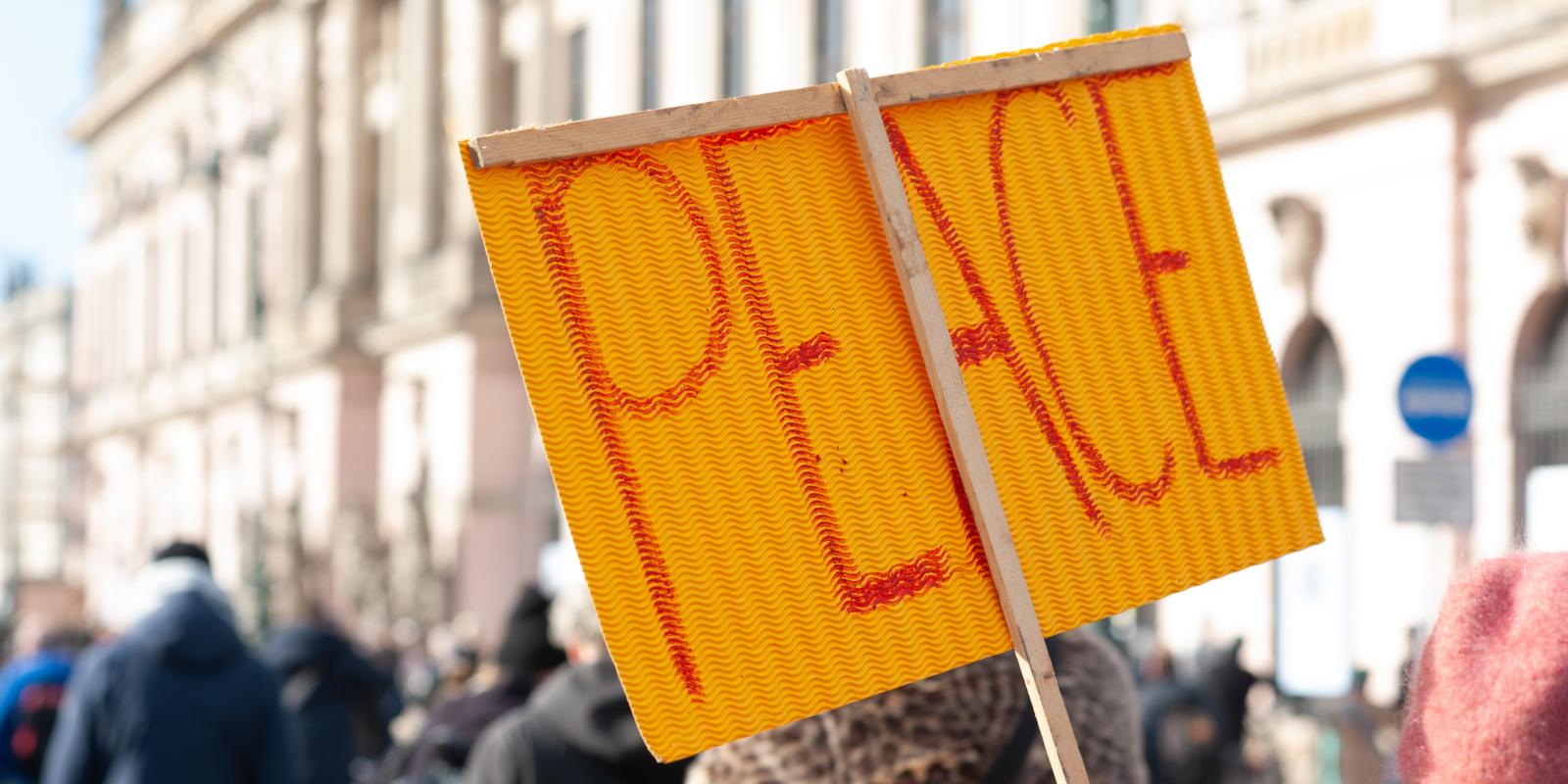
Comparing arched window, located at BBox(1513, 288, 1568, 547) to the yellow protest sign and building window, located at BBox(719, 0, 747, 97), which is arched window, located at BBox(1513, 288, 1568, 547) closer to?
the yellow protest sign

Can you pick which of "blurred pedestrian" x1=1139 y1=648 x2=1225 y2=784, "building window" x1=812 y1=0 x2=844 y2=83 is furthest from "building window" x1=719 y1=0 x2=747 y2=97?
"blurred pedestrian" x1=1139 y1=648 x2=1225 y2=784

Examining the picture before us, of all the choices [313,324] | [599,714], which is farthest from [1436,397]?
[313,324]

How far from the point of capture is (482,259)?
39.3m

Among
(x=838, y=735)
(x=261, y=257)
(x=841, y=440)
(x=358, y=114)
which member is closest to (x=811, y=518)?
(x=841, y=440)

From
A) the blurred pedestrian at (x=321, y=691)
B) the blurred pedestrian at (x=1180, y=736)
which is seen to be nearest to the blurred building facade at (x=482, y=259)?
the blurred pedestrian at (x=1180, y=736)

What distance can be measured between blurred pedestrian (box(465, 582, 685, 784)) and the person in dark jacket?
2271mm

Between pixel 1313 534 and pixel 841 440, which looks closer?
pixel 841 440

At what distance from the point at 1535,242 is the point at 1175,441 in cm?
1536

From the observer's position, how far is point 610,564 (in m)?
2.58

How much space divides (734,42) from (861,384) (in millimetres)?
29668

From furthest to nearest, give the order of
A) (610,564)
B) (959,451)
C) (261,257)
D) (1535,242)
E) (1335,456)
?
(261,257)
(1335,456)
(1535,242)
(959,451)
(610,564)

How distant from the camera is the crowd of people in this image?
6.95 ft

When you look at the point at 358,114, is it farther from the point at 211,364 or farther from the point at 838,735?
the point at 838,735

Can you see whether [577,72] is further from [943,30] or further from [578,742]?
[578,742]
